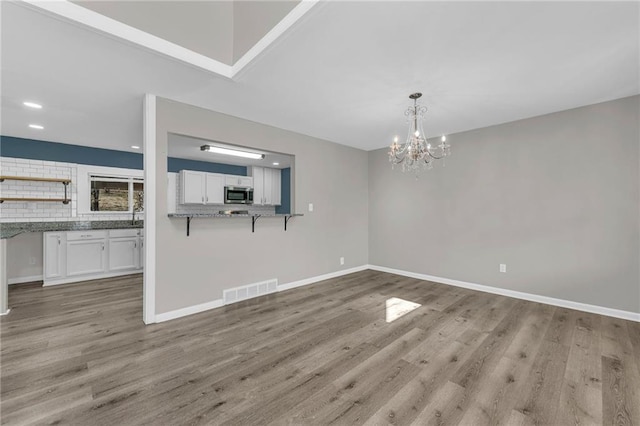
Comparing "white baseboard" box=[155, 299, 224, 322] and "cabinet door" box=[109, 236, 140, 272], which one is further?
"cabinet door" box=[109, 236, 140, 272]

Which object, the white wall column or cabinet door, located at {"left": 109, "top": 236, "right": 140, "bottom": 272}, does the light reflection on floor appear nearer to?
the white wall column

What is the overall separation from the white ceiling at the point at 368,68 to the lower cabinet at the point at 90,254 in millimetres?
1877

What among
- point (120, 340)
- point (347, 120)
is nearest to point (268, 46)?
point (347, 120)

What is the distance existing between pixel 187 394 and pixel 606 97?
16.5ft

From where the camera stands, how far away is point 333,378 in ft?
6.52

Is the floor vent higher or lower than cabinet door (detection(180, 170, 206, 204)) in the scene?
lower

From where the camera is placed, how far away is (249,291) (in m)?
3.76

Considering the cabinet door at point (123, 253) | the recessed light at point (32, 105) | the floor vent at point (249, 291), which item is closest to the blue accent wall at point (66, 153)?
the cabinet door at point (123, 253)

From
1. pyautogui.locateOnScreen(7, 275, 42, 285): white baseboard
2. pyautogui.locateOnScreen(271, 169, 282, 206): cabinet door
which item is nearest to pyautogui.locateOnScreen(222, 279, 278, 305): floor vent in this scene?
pyautogui.locateOnScreen(271, 169, 282, 206): cabinet door

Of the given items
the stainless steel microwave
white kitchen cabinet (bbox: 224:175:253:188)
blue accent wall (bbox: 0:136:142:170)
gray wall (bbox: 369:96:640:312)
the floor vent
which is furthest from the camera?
white kitchen cabinet (bbox: 224:175:253:188)

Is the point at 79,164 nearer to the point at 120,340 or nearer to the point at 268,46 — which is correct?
the point at 120,340

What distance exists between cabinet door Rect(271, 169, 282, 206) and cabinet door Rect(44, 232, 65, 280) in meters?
4.23

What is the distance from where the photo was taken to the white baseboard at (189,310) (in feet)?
9.83

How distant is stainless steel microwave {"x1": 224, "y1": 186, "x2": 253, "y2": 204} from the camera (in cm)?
621
